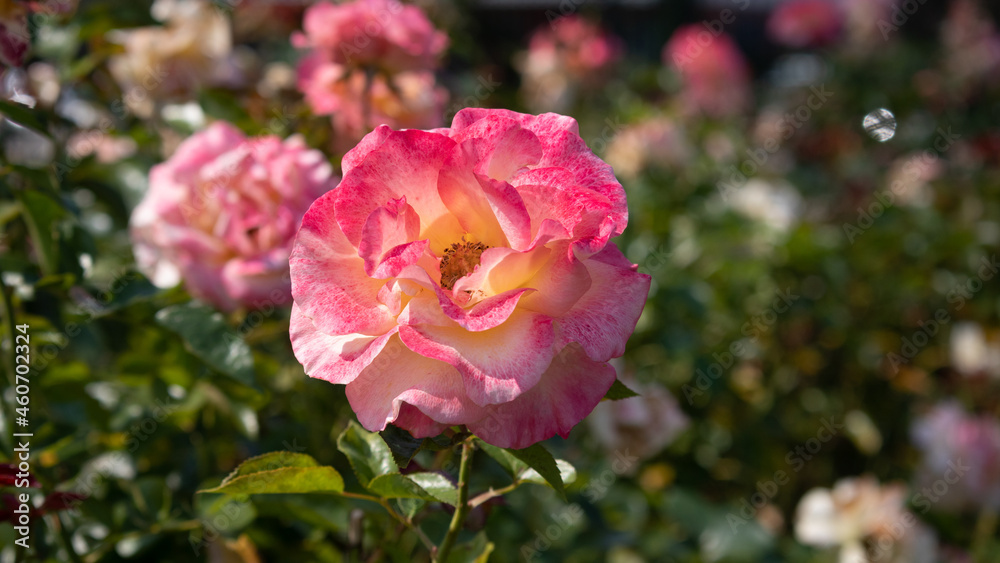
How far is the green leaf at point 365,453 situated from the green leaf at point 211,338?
18 centimetres

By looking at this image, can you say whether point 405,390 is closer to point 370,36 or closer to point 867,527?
point 370,36

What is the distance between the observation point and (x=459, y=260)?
552mm

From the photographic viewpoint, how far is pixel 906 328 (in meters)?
2.54

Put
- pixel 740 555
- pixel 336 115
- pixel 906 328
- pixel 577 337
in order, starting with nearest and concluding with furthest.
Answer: pixel 577 337, pixel 336 115, pixel 740 555, pixel 906 328

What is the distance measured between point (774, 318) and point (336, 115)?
4.63ft

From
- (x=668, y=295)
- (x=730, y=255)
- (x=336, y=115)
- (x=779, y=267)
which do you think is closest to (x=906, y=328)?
(x=779, y=267)

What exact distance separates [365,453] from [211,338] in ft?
0.90

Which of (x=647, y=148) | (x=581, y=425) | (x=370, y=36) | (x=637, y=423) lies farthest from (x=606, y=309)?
(x=647, y=148)

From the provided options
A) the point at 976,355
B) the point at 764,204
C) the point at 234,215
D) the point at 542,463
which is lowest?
the point at 976,355

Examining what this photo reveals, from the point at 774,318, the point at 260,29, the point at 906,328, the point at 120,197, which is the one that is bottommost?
the point at 906,328

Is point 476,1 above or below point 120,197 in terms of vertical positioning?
below

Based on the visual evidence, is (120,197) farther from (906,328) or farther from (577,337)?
(906,328)

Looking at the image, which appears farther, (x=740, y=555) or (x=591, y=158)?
(x=740, y=555)

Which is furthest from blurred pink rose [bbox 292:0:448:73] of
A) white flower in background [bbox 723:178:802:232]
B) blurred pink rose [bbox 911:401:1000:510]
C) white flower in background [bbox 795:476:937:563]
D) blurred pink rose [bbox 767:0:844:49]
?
blurred pink rose [bbox 767:0:844:49]
